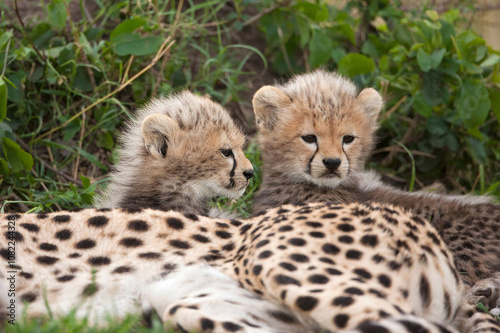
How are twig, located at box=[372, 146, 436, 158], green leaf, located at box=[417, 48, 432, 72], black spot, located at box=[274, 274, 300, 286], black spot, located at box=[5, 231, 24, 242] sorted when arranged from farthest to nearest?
twig, located at box=[372, 146, 436, 158] → green leaf, located at box=[417, 48, 432, 72] → black spot, located at box=[5, 231, 24, 242] → black spot, located at box=[274, 274, 300, 286]

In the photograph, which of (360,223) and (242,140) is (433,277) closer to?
(360,223)

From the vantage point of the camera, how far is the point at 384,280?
6.88ft

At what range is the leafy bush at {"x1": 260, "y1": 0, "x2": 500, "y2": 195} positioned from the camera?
4.32 m

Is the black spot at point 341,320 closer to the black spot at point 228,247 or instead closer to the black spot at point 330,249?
the black spot at point 330,249

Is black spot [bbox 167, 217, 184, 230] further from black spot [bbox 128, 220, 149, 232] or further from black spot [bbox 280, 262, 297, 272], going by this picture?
black spot [bbox 280, 262, 297, 272]

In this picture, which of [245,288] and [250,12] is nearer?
[245,288]

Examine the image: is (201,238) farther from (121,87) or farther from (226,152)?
(121,87)

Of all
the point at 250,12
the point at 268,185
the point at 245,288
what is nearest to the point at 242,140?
the point at 268,185

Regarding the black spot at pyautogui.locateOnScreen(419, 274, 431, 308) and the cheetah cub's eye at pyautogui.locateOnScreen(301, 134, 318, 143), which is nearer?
the black spot at pyautogui.locateOnScreen(419, 274, 431, 308)

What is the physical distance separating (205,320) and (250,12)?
3.62 metres

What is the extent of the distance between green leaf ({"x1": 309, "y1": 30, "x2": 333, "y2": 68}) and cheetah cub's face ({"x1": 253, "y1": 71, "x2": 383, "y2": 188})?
55cm

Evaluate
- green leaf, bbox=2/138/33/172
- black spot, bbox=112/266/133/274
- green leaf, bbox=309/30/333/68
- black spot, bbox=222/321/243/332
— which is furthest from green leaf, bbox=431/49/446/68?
black spot, bbox=222/321/243/332

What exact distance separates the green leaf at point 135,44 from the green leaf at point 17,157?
0.84 metres

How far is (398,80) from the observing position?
4.70 meters
